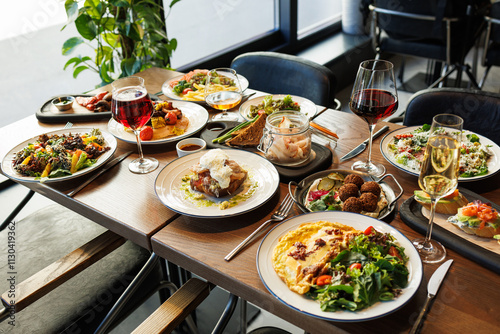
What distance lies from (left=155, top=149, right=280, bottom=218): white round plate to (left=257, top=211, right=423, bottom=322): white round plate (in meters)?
0.14

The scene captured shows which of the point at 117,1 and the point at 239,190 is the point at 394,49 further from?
the point at 239,190

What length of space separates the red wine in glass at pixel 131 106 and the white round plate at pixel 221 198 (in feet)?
0.57

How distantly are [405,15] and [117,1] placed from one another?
2.08 meters

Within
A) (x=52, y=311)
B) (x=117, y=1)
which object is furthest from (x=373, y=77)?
(x=117, y=1)

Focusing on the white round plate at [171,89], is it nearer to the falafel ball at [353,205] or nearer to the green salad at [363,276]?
the falafel ball at [353,205]

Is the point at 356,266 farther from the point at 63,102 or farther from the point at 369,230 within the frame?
the point at 63,102

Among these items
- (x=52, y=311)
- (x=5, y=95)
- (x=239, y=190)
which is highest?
(x=239, y=190)

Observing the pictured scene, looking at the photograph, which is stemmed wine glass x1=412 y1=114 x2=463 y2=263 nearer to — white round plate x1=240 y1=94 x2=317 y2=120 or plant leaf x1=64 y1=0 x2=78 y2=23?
white round plate x1=240 y1=94 x2=317 y2=120

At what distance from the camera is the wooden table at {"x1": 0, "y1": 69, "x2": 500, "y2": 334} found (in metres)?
0.83

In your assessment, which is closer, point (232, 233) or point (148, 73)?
point (232, 233)

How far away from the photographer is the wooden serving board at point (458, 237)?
0.93 m

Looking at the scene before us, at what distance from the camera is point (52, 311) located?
1346 millimetres

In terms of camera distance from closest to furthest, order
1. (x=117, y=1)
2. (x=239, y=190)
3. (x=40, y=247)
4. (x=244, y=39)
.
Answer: (x=239, y=190), (x=40, y=247), (x=117, y=1), (x=244, y=39)

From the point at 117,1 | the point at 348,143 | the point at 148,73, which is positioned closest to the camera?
the point at 348,143
